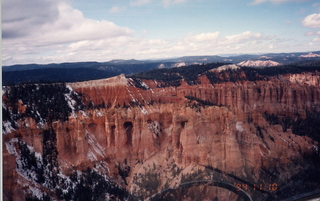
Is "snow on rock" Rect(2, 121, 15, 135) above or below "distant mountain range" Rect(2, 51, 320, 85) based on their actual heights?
below

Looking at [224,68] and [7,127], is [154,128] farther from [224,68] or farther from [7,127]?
[224,68]

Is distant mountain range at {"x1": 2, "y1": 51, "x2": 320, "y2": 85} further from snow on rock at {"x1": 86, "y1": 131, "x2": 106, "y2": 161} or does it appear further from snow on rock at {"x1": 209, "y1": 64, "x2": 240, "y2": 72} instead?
snow on rock at {"x1": 86, "y1": 131, "x2": 106, "y2": 161}

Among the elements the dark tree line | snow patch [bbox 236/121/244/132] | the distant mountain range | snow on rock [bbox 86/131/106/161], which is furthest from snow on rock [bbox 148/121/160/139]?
the distant mountain range

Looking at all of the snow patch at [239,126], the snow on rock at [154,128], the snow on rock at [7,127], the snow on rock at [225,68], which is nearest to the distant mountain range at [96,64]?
the snow on rock at [225,68]

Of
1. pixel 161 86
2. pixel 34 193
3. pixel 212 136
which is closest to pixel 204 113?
pixel 212 136

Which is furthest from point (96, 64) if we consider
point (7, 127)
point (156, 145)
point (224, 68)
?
point (7, 127)

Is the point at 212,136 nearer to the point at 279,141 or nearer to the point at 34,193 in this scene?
the point at 279,141

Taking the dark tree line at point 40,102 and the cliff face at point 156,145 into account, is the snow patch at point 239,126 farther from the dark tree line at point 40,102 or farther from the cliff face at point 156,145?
the dark tree line at point 40,102
